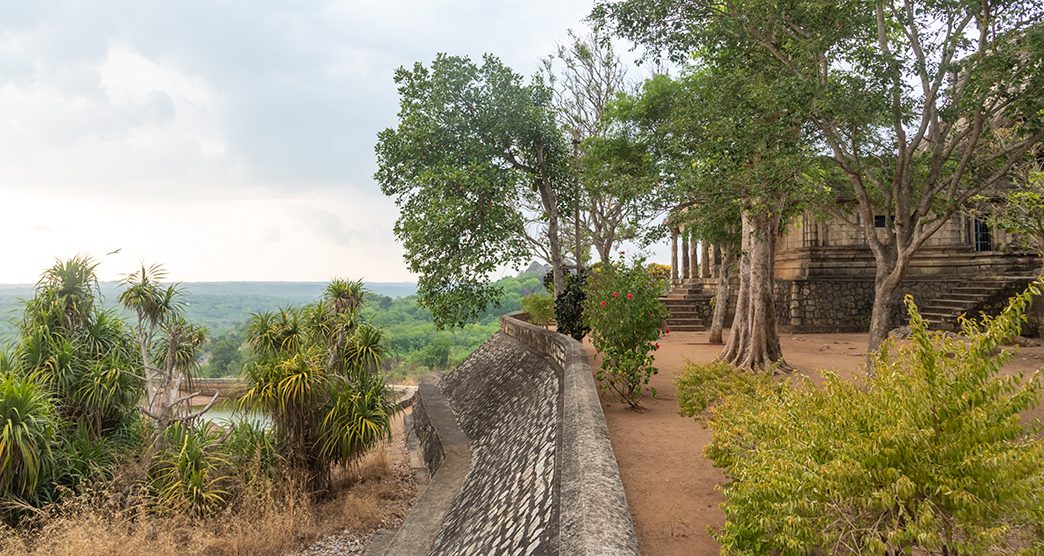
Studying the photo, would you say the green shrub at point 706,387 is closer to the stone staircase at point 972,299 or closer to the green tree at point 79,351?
the green tree at point 79,351

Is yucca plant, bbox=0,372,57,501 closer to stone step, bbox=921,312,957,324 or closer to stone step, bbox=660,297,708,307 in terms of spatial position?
stone step, bbox=660,297,708,307

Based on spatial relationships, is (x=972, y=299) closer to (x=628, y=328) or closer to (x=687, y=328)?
(x=687, y=328)

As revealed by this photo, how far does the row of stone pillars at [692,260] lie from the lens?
26.4 metres

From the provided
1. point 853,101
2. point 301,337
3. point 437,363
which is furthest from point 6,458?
point 437,363

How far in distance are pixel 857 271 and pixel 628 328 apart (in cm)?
1697

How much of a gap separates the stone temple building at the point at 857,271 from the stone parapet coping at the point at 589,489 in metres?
17.7

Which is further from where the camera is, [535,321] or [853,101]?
[535,321]

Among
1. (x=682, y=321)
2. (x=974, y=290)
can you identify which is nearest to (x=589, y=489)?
(x=682, y=321)

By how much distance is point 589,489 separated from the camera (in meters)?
3.97

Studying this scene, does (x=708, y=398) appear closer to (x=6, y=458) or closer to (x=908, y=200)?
(x=908, y=200)

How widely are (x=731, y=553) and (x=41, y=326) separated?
14.8 metres

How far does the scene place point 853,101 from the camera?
880 centimetres

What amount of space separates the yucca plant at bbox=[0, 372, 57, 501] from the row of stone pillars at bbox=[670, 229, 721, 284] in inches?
847

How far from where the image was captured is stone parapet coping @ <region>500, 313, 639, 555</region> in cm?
330
